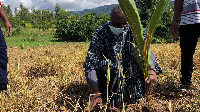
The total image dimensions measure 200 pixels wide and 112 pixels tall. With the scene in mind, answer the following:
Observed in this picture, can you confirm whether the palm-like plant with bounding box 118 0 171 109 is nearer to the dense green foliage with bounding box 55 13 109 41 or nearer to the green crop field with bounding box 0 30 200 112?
the green crop field with bounding box 0 30 200 112

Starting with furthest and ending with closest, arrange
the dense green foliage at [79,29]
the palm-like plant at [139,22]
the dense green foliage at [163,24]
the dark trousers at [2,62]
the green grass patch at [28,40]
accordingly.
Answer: the dense green foliage at [79,29], the dense green foliage at [163,24], the green grass patch at [28,40], the dark trousers at [2,62], the palm-like plant at [139,22]

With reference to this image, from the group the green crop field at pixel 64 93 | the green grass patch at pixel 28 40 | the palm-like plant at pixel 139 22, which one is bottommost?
the green crop field at pixel 64 93

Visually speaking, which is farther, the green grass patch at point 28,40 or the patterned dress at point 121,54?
the green grass patch at point 28,40

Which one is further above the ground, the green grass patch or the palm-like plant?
the palm-like plant

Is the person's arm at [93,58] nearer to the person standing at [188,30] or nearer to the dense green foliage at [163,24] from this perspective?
the person standing at [188,30]

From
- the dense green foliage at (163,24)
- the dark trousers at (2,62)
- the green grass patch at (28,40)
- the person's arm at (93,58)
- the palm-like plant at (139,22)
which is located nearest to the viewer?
the palm-like plant at (139,22)

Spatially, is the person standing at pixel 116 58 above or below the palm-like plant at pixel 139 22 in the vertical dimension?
below

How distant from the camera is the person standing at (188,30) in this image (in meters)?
1.52

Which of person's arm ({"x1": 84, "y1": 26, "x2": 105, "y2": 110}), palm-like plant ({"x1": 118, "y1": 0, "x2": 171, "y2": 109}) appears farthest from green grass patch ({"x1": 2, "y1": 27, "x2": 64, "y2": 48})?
palm-like plant ({"x1": 118, "y1": 0, "x2": 171, "y2": 109})

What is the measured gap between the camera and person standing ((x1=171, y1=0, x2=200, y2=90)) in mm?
1520

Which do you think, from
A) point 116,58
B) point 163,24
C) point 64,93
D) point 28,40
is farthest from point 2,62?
point 28,40

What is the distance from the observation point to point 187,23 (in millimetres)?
1568

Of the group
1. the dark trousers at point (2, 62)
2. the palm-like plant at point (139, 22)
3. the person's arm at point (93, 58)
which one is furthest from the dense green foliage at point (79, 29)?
the palm-like plant at point (139, 22)

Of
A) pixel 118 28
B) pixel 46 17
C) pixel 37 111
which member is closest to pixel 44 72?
pixel 37 111
